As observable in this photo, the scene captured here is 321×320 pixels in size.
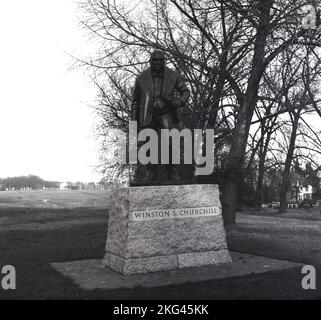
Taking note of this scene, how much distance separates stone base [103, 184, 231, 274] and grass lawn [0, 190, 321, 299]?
0.94m

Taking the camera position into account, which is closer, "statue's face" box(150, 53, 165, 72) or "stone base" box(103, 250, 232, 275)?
"stone base" box(103, 250, 232, 275)

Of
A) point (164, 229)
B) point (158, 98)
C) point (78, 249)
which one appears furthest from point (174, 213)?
point (78, 249)

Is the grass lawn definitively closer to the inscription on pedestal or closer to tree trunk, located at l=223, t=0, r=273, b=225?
the inscription on pedestal

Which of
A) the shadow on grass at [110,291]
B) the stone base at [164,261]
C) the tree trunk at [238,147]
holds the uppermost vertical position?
the tree trunk at [238,147]

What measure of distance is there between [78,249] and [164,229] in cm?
394

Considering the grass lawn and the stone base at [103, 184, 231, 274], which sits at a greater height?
the stone base at [103, 184, 231, 274]

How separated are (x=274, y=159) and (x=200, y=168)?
12.4m

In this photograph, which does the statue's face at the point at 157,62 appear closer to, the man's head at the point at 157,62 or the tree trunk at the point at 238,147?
the man's head at the point at 157,62

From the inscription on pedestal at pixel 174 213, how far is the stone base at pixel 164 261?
1.97 feet

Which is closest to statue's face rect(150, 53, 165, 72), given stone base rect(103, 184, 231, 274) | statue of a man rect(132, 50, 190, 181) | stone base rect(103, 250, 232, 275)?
statue of a man rect(132, 50, 190, 181)

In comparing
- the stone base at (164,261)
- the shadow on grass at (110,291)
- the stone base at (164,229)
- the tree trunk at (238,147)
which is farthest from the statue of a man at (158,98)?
the tree trunk at (238,147)

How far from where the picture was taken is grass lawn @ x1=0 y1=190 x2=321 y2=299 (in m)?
6.14

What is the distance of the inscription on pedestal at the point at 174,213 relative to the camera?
729 cm

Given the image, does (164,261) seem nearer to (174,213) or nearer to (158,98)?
(174,213)
